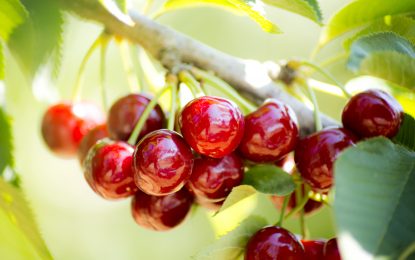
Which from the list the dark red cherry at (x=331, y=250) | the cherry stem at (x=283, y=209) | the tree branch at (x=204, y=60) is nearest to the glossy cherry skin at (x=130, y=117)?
the tree branch at (x=204, y=60)

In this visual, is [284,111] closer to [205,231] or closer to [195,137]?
[195,137]

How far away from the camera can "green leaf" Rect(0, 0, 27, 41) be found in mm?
1430

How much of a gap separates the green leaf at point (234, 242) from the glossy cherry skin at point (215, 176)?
80mm

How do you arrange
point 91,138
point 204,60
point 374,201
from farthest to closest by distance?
point 91,138 → point 204,60 → point 374,201

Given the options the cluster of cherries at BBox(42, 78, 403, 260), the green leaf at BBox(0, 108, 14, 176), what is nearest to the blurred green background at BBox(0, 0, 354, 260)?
the green leaf at BBox(0, 108, 14, 176)

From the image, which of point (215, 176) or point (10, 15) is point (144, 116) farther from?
point (10, 15)

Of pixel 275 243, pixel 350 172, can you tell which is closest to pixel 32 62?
pixel 275 243

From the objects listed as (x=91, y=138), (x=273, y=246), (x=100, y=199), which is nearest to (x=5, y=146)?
(x=91, y=138)

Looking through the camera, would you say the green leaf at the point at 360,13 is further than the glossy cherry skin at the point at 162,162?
Yes

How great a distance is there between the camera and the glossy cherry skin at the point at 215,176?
4.51ft

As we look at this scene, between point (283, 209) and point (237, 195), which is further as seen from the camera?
point (283, 209)

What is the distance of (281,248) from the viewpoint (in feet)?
4.38

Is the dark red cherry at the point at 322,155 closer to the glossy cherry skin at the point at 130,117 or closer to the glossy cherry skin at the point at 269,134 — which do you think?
the glossy cherry skin at the point at 269,134

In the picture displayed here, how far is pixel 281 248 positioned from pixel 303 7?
458mm
